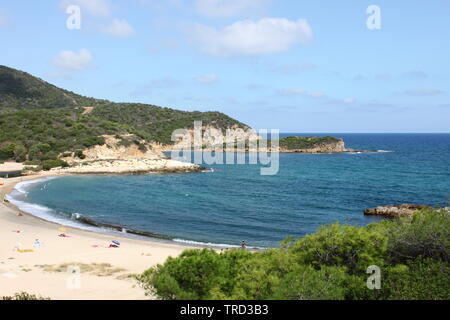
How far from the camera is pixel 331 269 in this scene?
10.9m

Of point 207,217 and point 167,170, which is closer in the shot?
point 207,217

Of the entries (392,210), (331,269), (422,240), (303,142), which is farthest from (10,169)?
(303,142)

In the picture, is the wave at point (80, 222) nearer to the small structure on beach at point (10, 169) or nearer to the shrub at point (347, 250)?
the shrub at point (347, 250)

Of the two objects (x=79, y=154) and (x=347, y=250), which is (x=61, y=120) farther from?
(x=347, y=250)

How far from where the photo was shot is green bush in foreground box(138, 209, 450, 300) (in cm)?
1004

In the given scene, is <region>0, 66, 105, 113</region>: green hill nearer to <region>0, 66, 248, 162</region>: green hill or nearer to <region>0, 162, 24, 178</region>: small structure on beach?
<region>0, 66, 248, 162</region>: green hill

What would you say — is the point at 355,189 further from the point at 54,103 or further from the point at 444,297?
the point at 54,103

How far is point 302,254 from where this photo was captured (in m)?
12.3

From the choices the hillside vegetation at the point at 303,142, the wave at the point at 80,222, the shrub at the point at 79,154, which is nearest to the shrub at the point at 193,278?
the wave at the point at 80,222

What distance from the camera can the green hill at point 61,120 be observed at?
74.6 m

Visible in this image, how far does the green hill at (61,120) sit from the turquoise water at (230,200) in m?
20.9

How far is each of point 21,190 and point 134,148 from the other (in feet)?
129

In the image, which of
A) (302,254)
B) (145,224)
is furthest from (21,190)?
(302,254)

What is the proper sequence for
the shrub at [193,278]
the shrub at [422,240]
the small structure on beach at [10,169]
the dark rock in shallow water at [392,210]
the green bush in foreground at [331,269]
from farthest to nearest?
the small structure on beach at [10,169] → the dark rock in shallow water at [392,210] → the shrub at [422,240] → the shrub at [193,278] → the green bush in foreground at [331,269]
